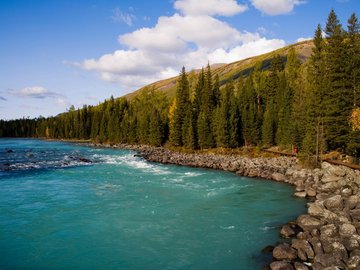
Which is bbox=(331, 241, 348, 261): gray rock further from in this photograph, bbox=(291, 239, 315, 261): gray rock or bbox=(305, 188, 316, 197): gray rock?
bbox=(305, 188, 316, 197): gray rock

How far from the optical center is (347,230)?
55.0 feet

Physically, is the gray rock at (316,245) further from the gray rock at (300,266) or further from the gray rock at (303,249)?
the gray rock at (300,266)

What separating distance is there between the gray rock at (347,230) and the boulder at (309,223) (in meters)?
1.76

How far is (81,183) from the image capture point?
111 ft

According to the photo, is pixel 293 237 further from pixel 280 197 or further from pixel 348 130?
pixel 348 130

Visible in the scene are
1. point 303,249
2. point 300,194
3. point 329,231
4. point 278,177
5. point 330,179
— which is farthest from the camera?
point 278,177

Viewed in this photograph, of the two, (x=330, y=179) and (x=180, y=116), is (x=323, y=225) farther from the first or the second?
(x=180, y=116)

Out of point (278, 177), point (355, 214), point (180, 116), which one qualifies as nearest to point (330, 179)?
point (278, 177)

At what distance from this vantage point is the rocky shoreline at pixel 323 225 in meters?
13.9

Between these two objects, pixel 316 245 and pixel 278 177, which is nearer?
pixel 316 245

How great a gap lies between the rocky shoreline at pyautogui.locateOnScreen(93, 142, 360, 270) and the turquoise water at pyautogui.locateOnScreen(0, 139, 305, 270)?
128 centimetres

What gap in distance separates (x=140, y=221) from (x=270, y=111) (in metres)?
48.2

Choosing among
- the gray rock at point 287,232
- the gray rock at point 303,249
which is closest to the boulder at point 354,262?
the gray rock at point 303,249

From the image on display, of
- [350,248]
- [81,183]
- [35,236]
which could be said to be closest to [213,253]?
[350,248]
